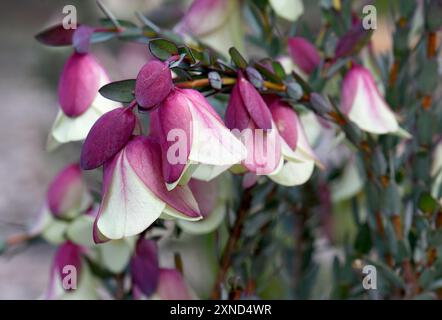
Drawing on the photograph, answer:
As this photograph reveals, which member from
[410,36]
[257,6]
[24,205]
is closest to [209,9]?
[257,6]

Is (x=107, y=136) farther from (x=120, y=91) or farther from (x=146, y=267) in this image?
(x=146, y=267)

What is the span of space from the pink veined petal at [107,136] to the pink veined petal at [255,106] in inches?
2.1

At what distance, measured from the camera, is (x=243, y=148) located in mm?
342

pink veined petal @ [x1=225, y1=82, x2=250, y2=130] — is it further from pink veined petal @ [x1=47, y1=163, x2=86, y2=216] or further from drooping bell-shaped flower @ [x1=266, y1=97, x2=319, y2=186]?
pink veined petal @ [x1=47, y1=163, x2=86, y2=216]

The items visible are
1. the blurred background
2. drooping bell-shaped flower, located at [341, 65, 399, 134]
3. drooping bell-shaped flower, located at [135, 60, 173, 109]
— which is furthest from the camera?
the blurred background

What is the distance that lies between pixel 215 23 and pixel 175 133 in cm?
15

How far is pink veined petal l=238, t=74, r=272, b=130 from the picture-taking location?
365 millimetres

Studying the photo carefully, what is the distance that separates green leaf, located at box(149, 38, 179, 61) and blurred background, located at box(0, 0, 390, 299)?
18 cm

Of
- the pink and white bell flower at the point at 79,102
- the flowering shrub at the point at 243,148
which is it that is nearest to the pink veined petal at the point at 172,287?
the flowering shrub at the point at 243,148

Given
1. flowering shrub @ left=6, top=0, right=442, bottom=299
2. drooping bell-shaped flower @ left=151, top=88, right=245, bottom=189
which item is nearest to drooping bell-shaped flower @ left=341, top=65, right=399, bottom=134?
flowering shrub @ left=6, top=0, right=442, bottom=299

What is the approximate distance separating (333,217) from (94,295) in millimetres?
242

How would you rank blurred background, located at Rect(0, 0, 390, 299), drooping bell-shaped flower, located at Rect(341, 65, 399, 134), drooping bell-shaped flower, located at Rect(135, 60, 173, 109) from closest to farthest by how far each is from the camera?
drooping bell-shaped flower, located at Rect(135, 60, 173, 109) < drooping bell-shaped flower, located at Rect(341, 65, 399, 134) < blurred background, located at Rect(0, 0, 390, 299)

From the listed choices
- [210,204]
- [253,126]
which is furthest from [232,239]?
[253,126]

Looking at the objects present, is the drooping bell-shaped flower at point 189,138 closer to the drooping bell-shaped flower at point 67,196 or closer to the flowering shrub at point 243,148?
the flowering shrub at point 243,148
